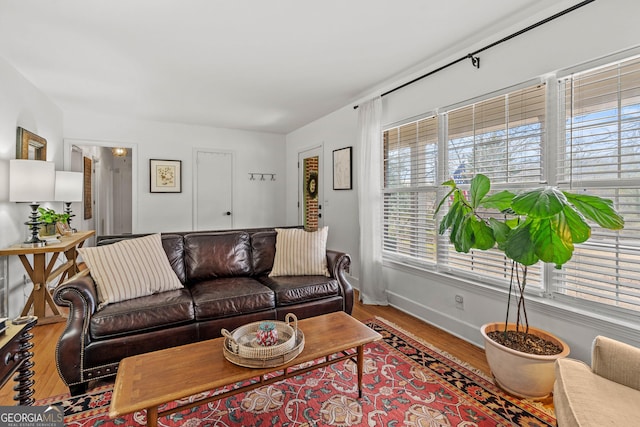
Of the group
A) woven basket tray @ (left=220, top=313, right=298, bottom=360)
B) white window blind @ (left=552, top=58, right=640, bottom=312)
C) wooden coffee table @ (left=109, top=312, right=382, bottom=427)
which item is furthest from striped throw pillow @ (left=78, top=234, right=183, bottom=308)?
white window blind @ (left=552, top=58, right=640, bottom=312)

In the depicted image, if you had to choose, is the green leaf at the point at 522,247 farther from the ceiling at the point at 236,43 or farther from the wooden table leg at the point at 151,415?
the wooden table leg at the point at 151,415

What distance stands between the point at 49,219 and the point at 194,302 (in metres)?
2.19

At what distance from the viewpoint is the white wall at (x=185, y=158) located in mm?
4660

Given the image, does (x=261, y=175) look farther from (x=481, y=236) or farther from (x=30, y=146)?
(x=481, y=236)

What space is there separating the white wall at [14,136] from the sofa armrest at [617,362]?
4301mm

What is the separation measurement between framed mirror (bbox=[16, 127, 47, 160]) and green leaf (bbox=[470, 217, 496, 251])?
13.4 ft

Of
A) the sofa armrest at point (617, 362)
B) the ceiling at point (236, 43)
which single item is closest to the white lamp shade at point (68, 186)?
the ceiling at point (236, 43)

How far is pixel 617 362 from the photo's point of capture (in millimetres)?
1330

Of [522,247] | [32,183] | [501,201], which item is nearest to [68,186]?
Result: [32,183]

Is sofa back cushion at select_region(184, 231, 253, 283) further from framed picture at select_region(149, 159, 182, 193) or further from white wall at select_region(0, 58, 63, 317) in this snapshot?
framed picture at select_region(149, 159, 182, 193)

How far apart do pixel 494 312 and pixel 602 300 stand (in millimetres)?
688

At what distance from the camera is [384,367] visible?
2.20m

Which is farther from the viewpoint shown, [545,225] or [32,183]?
[32,183]

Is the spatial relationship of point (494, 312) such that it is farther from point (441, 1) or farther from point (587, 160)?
point (441, 1)
